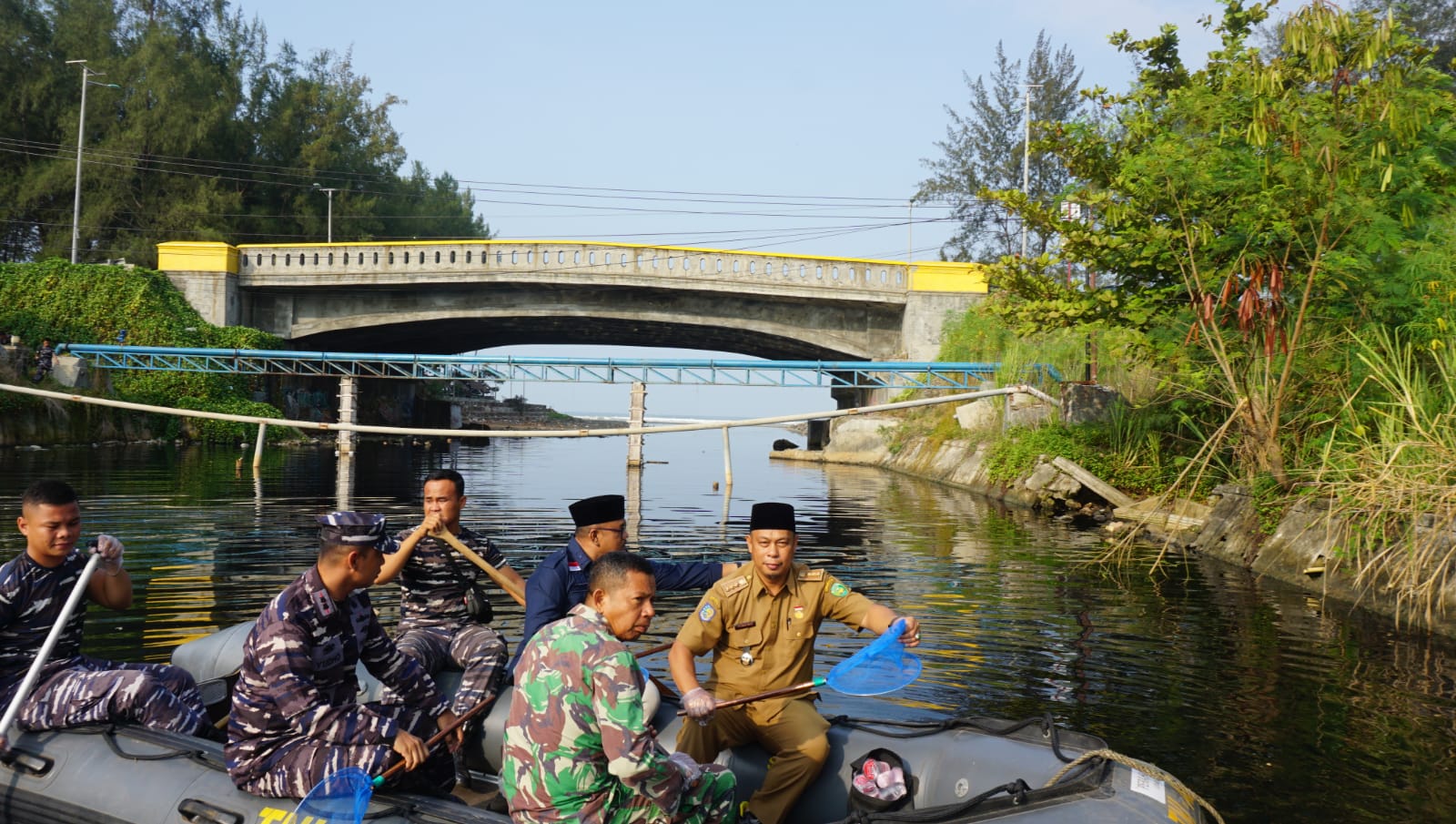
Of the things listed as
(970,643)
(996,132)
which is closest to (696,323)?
(996,132)

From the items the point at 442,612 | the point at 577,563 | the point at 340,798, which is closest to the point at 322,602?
the point at 340,798

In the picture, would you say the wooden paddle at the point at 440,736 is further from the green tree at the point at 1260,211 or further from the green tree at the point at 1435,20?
the green tree at the point at 1435,20

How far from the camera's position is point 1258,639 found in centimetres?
1098

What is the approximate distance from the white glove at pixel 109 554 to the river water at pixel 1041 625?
10.8 feet

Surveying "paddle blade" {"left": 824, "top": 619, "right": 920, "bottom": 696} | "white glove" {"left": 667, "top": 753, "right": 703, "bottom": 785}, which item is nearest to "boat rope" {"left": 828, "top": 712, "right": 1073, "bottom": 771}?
"paddle blade" {"left": 824, "top": 619, "right": 920, "bottom": 696}

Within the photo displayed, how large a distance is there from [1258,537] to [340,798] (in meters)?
13.7

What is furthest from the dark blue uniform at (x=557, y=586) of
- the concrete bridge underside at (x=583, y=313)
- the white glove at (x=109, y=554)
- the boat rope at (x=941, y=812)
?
the concrete bridge underside at (x=583, y=313)

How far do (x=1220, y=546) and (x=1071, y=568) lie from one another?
2.44 meters

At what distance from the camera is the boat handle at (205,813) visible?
16.4ft

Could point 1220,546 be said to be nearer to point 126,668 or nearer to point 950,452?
point 126,668

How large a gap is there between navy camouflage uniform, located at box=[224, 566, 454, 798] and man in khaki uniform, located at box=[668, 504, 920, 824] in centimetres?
144

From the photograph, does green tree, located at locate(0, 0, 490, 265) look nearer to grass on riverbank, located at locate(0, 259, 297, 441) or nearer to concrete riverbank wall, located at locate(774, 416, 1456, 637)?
grass on riverbank, located at locate(0, 259, 297, 441)

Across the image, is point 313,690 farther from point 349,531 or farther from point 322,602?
point 349,531

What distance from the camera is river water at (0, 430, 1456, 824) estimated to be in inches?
292
